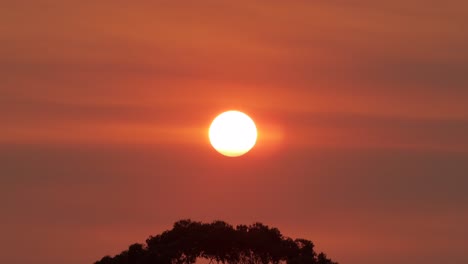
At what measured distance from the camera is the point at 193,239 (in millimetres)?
108062

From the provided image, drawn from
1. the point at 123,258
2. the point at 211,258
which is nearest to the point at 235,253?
the point at 211,258

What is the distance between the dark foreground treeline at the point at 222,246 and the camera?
108m

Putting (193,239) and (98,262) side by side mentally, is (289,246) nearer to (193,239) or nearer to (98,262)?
(193,239)

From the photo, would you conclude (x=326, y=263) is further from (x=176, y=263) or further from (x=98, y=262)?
(x=98, y=262)

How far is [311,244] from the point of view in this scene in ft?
362

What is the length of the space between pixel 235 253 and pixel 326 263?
7951mm

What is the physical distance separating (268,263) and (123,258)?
41.1 feet

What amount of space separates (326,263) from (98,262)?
19.6 metres

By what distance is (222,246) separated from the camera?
109 meters

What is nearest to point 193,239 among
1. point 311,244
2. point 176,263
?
point 176,263

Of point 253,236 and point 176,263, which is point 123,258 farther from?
point 253,236

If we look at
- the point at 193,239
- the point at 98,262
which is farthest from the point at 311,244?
the point at 98,262

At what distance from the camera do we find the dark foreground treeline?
10781 centimetres

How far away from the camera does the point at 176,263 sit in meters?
107
